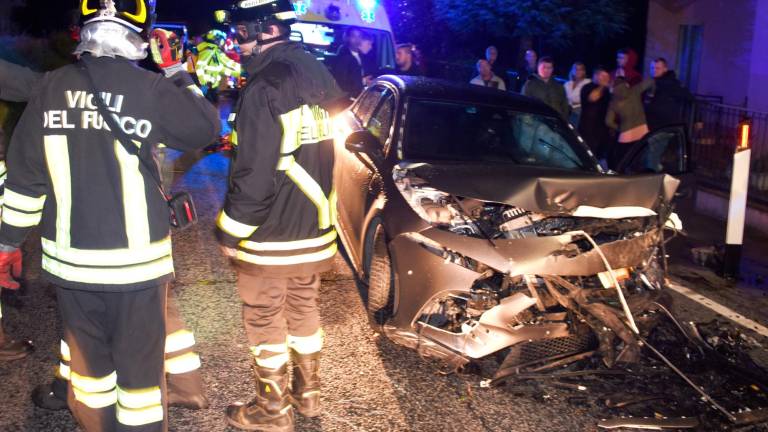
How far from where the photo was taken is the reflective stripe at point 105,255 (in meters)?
2.86

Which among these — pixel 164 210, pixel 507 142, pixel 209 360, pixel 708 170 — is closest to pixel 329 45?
pixel 708 170

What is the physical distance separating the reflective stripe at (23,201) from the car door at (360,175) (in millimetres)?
2510

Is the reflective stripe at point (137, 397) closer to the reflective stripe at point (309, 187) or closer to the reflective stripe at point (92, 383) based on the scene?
the reflective stripe at point (92, 383)

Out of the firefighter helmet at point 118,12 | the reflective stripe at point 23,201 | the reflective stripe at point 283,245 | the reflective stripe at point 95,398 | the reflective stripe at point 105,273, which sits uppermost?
the firefighter helmet at point 118,12

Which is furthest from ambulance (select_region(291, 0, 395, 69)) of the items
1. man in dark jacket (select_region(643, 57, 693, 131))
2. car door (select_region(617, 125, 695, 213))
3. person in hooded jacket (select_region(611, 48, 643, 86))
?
car door (select_region(617, 125, 695, 213))

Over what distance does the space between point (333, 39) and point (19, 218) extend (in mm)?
11157

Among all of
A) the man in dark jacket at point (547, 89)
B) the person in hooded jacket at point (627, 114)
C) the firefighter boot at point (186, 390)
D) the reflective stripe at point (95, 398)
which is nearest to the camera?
the reflective stripe at point (95, 398)

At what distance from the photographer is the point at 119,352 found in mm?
2932

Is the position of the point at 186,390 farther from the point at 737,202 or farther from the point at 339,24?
the point at 339,24

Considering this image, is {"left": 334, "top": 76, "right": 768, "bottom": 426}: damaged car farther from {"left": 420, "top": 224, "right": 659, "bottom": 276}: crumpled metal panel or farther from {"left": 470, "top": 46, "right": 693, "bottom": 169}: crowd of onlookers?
{"left": 470, "top": 46, "right": 693, "bottom": 169}: crowd of onlookers

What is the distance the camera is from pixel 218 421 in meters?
3.89

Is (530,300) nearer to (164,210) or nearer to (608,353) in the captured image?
(608,353)

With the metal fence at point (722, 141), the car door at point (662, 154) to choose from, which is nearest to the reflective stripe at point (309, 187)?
the car door at point (662, 154)

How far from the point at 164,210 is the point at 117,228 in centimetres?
21
